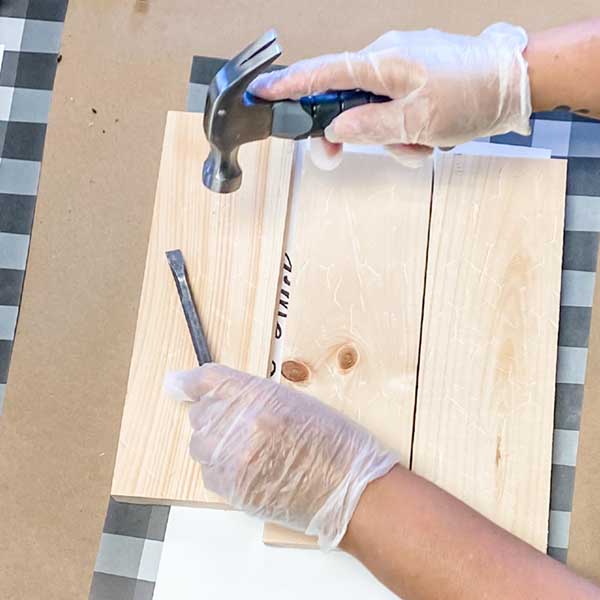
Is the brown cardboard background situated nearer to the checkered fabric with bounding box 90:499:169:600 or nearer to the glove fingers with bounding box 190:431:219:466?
the checkered fabric with bounding box 90:499:169:600

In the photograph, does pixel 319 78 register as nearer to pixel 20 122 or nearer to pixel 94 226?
pixel 94 226

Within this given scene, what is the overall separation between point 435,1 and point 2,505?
0.99 m

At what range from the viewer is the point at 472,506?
0.91 m

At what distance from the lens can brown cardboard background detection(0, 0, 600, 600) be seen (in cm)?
102

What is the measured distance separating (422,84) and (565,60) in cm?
18

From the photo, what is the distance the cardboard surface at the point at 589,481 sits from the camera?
970mm

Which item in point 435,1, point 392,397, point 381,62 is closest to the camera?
point 381,62

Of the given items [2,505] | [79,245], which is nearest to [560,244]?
[79,245]

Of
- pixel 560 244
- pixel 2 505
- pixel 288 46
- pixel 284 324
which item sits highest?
pixel 288 46

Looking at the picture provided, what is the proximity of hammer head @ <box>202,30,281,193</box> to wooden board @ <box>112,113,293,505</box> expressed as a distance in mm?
113

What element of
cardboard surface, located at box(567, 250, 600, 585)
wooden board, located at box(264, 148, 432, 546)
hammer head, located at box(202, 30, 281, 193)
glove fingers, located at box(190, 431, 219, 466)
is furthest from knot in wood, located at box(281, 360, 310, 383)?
cardboard surface, located at box(567, 250, 600, 585)

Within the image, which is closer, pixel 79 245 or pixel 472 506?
pixel 472 506

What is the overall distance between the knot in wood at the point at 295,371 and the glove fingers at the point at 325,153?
0.25 metres

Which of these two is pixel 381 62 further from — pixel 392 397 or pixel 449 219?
pixel 392 397
